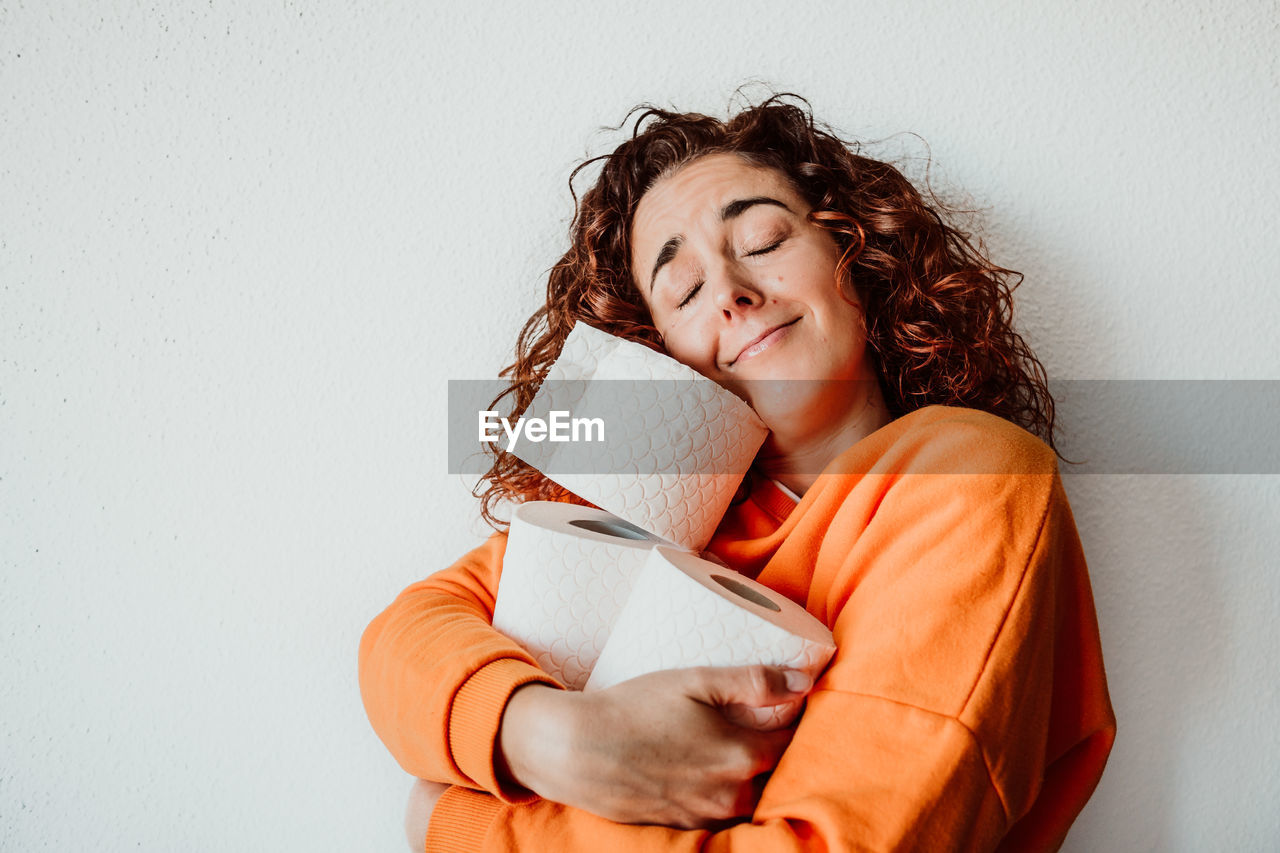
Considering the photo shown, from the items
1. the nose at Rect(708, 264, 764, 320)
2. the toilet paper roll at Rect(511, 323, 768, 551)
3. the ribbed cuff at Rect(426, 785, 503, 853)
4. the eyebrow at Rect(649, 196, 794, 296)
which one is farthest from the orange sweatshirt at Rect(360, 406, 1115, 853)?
the eyebrow at Rect(649, 196, 794, 296)

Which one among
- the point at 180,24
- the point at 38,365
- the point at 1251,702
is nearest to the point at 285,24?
the point at 180,24

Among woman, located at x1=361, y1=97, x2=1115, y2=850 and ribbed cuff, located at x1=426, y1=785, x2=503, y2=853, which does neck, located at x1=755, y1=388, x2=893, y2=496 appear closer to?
woman, located at x1=361, y1=97, x2=1115, y2=850

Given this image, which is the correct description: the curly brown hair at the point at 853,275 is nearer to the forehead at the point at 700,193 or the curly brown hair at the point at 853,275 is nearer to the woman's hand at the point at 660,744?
the forehead at the point at 700,193

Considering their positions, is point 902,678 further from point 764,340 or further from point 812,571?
point 764,340

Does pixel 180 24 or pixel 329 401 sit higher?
pixel 180 24

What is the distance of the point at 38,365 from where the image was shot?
3.85 ft

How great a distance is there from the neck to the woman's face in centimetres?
3

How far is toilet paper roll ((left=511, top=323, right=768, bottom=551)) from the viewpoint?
2.96 ft

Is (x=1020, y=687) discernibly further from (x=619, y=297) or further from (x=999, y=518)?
(x=619, y=297)

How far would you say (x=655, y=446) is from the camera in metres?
0.90

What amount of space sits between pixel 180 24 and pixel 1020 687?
1.41m

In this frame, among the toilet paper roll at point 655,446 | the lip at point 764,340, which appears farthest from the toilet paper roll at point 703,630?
the lip at point 764,340

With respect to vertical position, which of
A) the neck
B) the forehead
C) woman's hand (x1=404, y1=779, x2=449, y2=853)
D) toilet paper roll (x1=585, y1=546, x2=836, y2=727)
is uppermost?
the forehead

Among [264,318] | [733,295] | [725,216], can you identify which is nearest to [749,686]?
[733,295]
